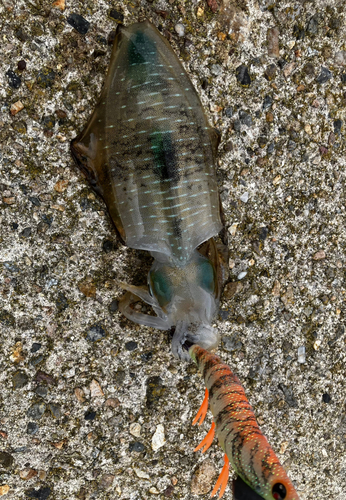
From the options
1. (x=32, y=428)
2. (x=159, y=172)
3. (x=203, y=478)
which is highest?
(x=159, y=172)

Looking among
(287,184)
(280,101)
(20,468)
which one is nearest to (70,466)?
(20,468)

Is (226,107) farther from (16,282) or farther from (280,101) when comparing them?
(16,282)

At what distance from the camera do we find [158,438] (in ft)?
6.77

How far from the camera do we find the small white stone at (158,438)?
206 centimetres

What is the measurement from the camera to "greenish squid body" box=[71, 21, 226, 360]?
167 centimetres

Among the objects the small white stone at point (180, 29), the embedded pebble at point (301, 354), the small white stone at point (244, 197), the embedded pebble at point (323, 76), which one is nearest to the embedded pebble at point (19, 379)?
the small white stone at point (244, 197)

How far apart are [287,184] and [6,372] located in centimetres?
169

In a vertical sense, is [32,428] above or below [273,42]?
below

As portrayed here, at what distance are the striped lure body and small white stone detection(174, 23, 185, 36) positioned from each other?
1503 mm

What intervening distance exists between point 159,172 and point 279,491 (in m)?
1.18

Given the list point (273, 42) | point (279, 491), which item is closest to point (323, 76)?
point (273, 42)

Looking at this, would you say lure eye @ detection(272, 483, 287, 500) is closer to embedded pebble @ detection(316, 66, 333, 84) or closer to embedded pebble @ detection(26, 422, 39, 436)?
embedded pebble @ detection(26, 422, 39, 436)

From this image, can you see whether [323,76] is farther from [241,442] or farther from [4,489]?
[4,489]

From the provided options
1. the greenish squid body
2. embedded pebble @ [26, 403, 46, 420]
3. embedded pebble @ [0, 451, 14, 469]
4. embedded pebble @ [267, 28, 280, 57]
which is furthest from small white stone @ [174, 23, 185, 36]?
embedded pebble @ [0, 451, 14, 469]
